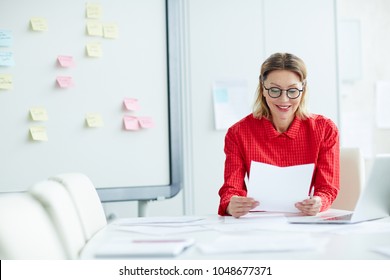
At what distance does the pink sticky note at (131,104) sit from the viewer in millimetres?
2807

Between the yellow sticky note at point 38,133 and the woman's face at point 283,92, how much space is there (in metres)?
1.15

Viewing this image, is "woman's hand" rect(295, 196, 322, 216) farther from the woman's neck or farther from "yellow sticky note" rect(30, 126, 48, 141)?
"yellow sticky note" rect(30, 126, 48, 141)

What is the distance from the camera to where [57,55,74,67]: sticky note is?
271 centimetres

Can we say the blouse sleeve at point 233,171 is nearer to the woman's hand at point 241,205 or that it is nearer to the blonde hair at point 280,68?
the blonde hair at point 280,68

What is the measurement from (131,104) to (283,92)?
1.04m

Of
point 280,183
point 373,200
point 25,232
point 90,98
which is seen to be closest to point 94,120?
point 90,98

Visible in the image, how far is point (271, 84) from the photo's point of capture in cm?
201

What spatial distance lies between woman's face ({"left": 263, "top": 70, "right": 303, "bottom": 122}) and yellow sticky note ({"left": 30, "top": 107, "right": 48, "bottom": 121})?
3.77 ft

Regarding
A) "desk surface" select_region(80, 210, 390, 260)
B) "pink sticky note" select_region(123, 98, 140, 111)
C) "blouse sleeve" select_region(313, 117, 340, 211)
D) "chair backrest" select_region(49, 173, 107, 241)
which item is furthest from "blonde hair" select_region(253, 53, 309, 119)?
"pink sticky note" select_region(123, 98, 140, 111)

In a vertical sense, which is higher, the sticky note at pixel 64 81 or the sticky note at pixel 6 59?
the sticky note at pixel 6 59

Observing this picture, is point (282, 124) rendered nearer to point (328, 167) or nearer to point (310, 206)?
point (328, 167)

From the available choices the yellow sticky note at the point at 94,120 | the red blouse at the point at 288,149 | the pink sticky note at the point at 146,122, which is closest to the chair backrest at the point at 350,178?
the red blouse at the point at 288,149

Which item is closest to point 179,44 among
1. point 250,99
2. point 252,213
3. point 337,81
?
point 250,99

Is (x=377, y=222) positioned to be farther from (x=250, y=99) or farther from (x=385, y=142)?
(x=385, y=142)
